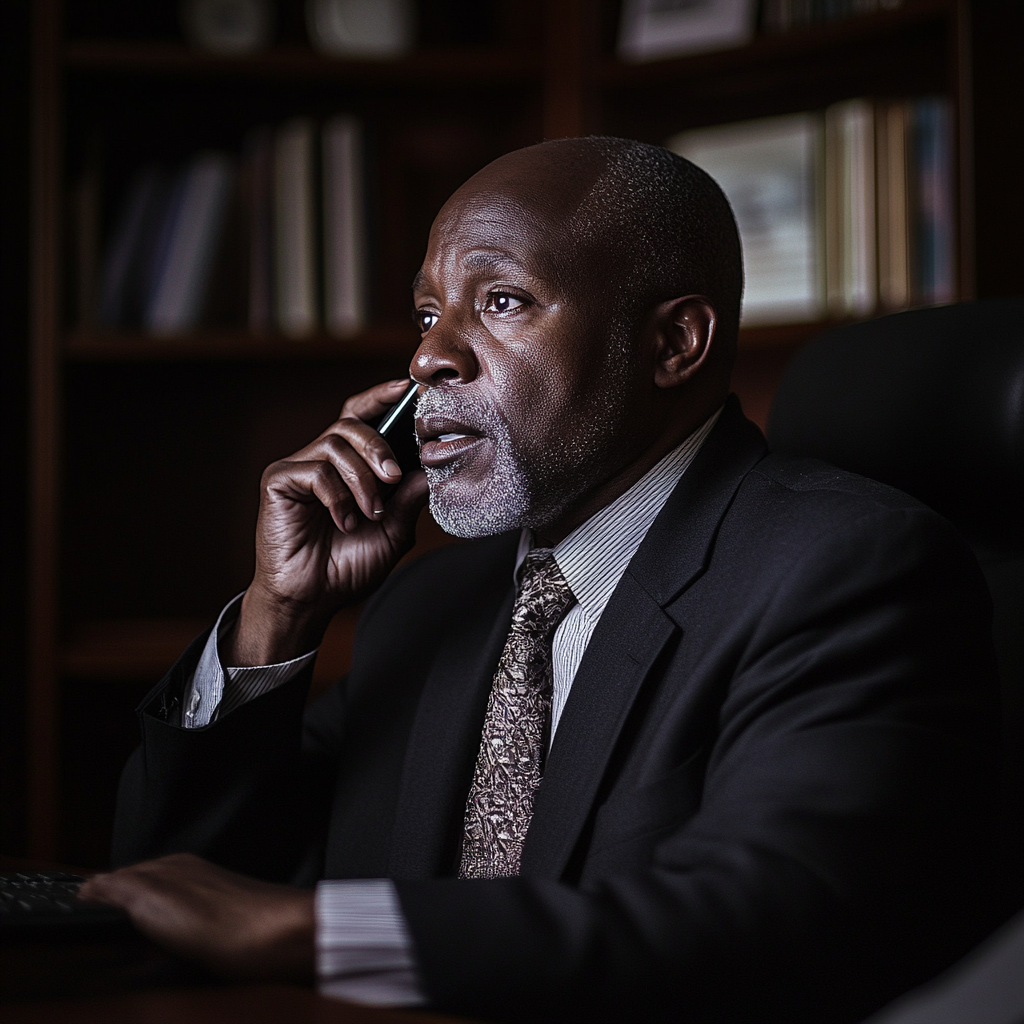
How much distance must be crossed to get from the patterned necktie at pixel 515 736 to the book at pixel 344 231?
1.12 metres

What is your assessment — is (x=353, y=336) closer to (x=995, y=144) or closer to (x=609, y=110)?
(x=609, y=110)

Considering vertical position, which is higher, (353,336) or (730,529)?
(353,336)

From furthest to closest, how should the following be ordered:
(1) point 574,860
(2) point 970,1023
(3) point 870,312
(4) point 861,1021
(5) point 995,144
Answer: (3) point 870,312
(5) point 995,144
(1) point 574,860
(4) point 861,1021
(2) point 970,1023

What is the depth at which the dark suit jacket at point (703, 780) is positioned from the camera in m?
0.68

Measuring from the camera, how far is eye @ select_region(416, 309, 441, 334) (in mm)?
1225

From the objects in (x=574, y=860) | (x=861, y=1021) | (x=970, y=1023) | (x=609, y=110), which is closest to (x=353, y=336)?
(x=609, y=110)

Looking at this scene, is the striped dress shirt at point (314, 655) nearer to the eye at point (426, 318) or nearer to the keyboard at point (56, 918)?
the keyboard at point (56, 918)

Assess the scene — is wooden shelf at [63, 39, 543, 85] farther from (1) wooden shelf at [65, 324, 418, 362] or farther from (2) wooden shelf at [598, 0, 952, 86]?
(1) wooden shelf at [65, 324, 418, 362]

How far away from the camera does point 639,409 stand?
1.16 meters

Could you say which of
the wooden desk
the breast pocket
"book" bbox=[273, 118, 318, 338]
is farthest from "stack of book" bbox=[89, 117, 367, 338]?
the wooden desk

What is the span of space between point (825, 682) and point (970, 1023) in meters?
0.33

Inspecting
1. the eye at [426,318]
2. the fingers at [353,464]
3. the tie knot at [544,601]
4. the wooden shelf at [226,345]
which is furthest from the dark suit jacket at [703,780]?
the wooden shelf at [226,345]

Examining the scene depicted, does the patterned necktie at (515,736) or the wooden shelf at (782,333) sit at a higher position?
the wooden shelf at (782,333)

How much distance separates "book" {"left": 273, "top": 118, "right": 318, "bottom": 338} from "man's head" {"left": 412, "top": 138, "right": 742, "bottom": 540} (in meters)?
0.99
